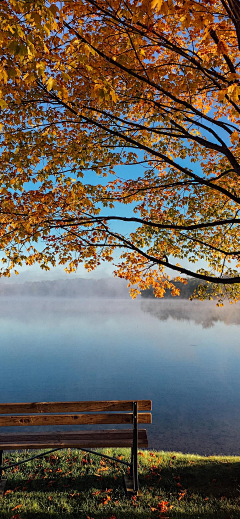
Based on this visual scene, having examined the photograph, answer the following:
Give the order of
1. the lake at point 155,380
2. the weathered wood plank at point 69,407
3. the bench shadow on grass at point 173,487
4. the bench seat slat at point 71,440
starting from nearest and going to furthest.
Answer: the bench shadow on grass at point 173,487
the bench seat slat at point 71,440
the weathered wood plank at point 69,407
the lake at point 155,380

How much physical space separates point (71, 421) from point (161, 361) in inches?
1169

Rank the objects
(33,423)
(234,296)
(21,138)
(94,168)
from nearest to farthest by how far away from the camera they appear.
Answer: (33,423) < (21,138) < (94,168) < (234,296)

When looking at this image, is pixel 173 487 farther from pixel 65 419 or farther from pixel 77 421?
pixel 65 419

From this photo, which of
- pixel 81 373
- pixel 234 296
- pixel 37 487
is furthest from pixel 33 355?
pixel 37 487

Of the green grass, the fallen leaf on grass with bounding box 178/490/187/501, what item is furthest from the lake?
the fallen leaf on grass with bounding box 178/490/187/501

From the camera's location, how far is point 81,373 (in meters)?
29.1

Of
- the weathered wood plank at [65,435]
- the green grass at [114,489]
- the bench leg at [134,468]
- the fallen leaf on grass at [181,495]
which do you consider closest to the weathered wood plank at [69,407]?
the bench leg at [134,468]

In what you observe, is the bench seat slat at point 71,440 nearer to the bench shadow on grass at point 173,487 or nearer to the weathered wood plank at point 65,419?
the weathered wood plank at point 65,419

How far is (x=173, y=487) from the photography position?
6082 mm

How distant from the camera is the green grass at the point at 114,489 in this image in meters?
4.85

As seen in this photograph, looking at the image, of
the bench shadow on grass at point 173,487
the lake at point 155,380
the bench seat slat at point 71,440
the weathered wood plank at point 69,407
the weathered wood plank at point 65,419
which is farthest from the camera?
the lake at point 155,380

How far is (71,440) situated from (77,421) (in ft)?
1.10

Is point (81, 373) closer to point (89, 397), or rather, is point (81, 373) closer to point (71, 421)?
point (89, 397)

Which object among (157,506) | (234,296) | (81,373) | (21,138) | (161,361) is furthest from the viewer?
(161,361)
